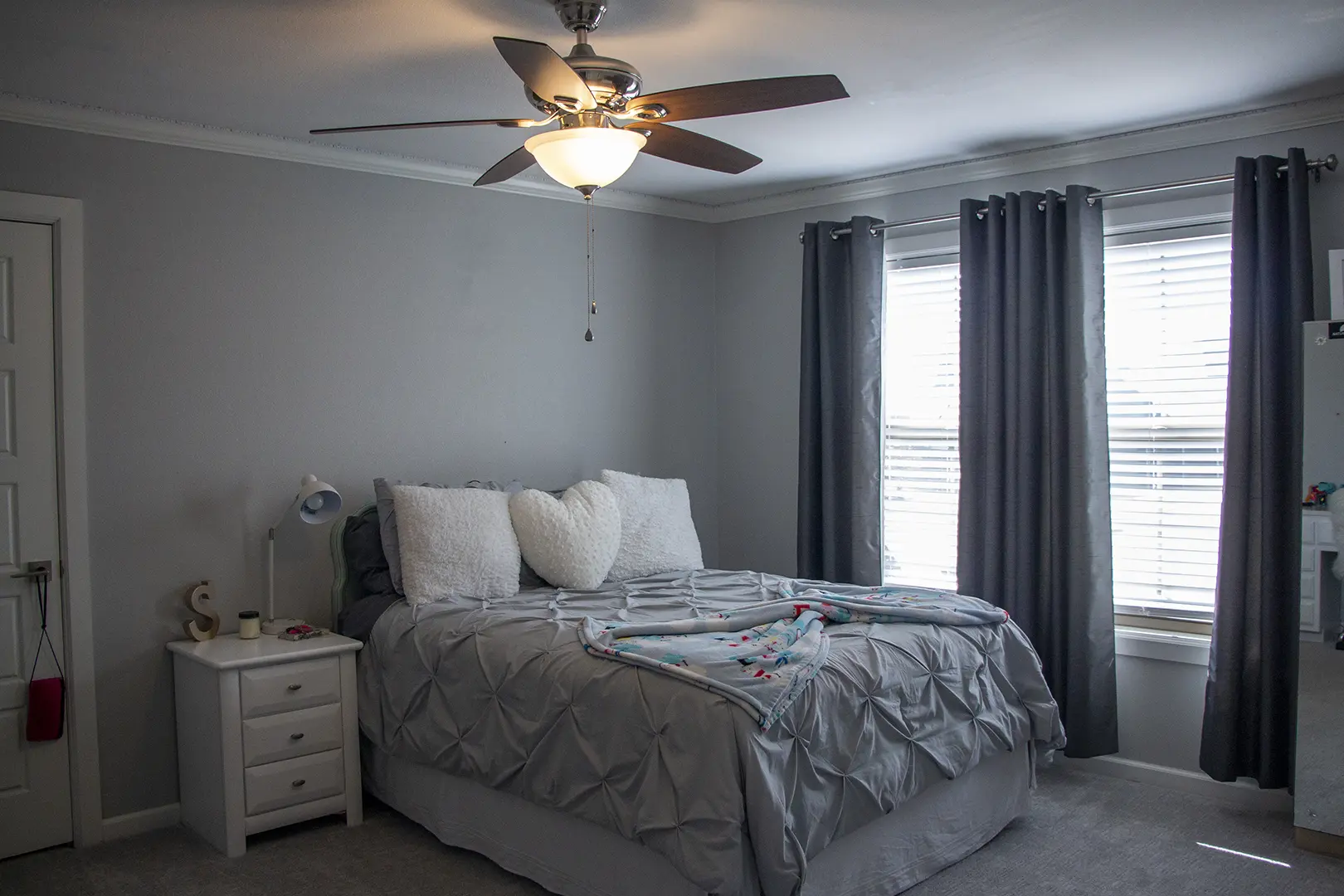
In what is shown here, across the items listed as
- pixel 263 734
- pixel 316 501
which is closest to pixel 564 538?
pixel 316 501

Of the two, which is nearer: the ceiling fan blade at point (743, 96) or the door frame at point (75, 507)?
the ceiling fan blade at point (743, 96)

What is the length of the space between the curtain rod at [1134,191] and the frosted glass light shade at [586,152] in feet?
7.22

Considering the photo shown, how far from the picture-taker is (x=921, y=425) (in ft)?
15.1

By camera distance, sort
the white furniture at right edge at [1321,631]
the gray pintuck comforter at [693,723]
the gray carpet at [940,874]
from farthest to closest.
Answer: the white furniture at right edge at [1321,631]
the gray carpet at [940,874]
the gray pintuck comforter at [693,723]

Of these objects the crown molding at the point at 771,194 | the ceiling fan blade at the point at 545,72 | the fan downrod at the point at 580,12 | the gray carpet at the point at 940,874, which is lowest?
the gray carpet at the point at 940,874

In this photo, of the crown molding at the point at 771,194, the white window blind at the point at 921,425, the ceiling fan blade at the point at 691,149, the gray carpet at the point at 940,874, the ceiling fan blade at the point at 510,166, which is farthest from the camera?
the white window blind at the point at 921,425

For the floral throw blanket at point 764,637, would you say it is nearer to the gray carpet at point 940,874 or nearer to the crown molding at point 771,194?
the gray carpet at point 940,874

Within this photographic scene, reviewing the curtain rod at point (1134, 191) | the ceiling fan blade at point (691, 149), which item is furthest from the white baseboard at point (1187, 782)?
the ceiling fan blade at point (691, 149)

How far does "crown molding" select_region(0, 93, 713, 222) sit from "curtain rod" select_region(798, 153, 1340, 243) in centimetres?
120

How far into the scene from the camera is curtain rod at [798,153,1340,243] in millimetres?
3480

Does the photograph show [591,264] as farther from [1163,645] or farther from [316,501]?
[1163,645]

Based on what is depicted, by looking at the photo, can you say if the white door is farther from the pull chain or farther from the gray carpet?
the pull chain

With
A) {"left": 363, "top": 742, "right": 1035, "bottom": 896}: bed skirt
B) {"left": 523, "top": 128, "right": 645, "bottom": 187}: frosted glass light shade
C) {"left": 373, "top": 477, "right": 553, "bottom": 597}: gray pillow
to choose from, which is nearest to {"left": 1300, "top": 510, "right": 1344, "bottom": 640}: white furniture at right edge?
{"left": 363, "top": 742, "right": 1035, "bottom": 896}: bed skirt

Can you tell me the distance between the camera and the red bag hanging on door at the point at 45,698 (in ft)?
11.0
